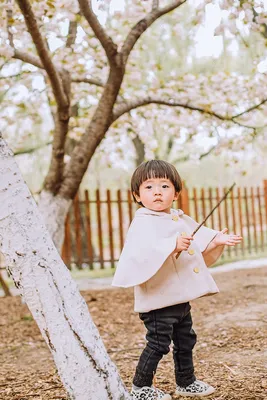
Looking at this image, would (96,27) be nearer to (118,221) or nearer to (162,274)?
(162,274)

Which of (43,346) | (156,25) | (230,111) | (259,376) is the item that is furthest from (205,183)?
(259,376)

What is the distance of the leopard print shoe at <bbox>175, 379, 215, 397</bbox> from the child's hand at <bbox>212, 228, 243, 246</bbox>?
30.7 inches

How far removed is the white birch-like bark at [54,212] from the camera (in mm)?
6676

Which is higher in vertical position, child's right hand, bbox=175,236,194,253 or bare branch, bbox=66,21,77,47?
bare branch, bbox=66,21,77,47

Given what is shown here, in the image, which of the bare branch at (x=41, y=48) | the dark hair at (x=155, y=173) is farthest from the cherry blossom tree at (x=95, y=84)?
the dark hair at (x=155, y=173)

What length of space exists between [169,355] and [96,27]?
11.3 feet

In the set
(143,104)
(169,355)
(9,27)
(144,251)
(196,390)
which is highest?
(9,27)

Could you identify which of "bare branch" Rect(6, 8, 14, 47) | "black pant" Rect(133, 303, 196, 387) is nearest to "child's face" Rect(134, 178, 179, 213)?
"black pant" Rect(133, 303, 196, 387)

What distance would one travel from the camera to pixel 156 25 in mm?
16625

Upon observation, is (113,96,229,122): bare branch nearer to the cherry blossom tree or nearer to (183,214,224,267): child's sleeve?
the cherry blossom tree

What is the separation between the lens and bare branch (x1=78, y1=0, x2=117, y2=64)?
543 cm

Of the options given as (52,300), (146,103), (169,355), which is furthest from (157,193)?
(146,103)

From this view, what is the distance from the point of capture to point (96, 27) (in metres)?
5.67

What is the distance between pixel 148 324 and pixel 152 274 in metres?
0.32
